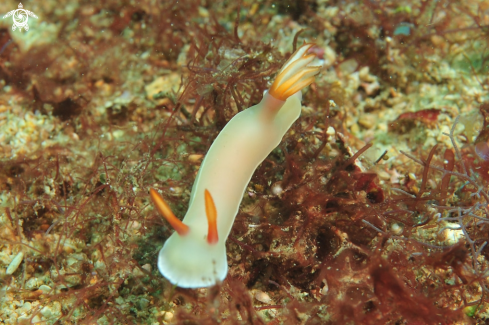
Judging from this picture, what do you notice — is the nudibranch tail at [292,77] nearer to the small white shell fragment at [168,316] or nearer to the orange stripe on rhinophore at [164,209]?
the orange stripe on rhinophore at [164,209]

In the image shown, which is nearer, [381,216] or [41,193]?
[381,216]

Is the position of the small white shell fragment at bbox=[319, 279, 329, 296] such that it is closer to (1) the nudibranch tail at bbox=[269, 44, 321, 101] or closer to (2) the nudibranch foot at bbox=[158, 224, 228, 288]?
(2) the nudibranch foot at bbox=[158, 224, 228, 288]

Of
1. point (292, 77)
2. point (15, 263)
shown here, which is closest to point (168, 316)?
point (15, 263)

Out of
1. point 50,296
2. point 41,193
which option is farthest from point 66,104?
point 50,296

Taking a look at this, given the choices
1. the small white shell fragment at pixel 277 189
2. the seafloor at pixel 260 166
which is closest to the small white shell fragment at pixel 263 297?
the seafloor at pixel 260 166

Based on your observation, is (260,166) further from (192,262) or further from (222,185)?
(192,262)

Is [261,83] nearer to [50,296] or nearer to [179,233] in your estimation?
[179,233]
